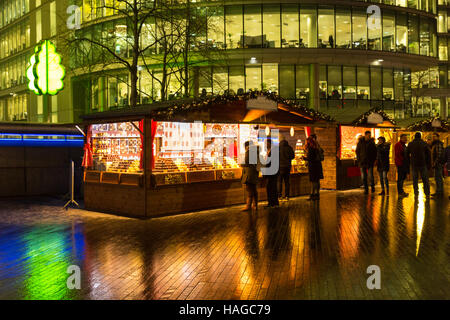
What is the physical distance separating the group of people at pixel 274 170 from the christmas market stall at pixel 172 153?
83 centimetres

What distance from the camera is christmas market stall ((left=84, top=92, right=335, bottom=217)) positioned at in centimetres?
1167

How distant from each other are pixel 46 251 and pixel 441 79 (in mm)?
64188

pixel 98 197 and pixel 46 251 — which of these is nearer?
pixel 46 251

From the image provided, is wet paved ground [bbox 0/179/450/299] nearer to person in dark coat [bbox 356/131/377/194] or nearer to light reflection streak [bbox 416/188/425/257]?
light reflection streak [bbox 416/188/425/257]

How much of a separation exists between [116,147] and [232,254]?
625 cm

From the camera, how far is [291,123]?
15.8 m

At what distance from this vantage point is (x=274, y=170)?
1341cm

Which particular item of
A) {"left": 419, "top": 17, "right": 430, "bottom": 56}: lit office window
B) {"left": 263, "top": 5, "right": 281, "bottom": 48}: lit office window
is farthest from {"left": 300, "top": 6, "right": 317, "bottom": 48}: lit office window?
{"left": 419, "top": 17, "right": 430, "bottom": 56}: lit office window

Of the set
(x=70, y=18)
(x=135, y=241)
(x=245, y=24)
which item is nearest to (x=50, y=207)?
(x=135, y=241)

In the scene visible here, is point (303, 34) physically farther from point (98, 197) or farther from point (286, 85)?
point (98, 197)

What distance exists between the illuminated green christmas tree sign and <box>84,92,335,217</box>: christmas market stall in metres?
6.53

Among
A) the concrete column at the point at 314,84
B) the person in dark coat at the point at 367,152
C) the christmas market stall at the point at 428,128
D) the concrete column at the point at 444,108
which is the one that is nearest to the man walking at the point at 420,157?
the person in dark coat at the point at 367,152

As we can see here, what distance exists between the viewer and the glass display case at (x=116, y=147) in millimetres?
12125

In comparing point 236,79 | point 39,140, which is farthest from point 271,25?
point 39,140
